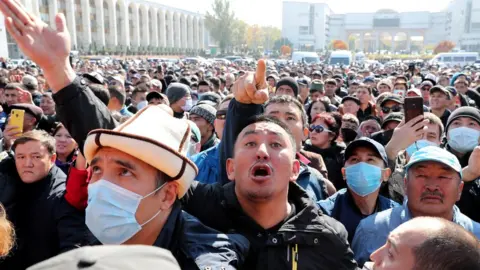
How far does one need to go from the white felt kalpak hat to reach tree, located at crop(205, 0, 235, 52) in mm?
82319

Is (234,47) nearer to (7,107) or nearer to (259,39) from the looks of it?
(259,39)

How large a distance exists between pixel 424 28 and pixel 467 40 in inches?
1009

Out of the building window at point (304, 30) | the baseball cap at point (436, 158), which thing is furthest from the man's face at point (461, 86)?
the building window at point (304, 30)

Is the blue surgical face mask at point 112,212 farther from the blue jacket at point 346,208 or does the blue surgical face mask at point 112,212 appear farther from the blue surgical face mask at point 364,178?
the blue surgical face mask at point 364,178

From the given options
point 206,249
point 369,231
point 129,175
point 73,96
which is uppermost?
point 73,96

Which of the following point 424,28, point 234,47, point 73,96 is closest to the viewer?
point 73,96

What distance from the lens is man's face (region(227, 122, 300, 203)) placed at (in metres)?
2.30

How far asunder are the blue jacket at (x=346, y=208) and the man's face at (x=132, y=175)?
1.44 metres

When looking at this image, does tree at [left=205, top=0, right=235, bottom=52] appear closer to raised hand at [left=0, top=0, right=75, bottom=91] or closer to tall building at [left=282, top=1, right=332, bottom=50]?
tall building at [left=282, top=1, right=332, bottom=50]

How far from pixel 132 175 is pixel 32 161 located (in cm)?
159

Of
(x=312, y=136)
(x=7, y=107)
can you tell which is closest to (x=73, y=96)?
(x=312, y=136)

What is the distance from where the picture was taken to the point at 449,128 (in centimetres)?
494

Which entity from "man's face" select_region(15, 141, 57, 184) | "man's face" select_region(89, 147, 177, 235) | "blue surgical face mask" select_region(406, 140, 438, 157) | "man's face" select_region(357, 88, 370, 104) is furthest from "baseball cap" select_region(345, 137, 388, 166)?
"man's face" select_region(357, 88, 370, 104)

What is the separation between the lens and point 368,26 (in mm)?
120062
